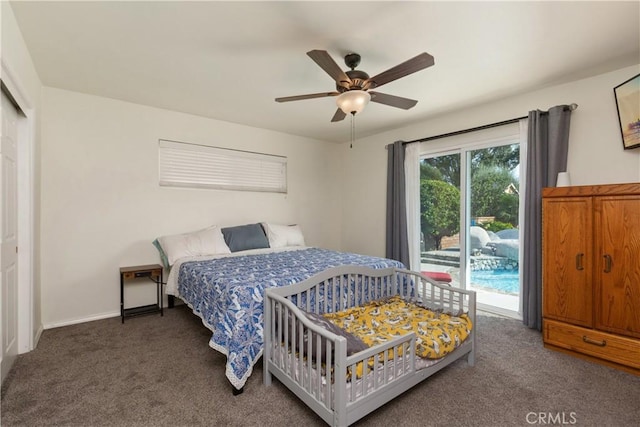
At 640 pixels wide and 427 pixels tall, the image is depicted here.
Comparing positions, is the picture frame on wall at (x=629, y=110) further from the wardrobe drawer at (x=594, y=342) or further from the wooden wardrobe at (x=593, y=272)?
the wardrobe drawer at (x=594, y=342)

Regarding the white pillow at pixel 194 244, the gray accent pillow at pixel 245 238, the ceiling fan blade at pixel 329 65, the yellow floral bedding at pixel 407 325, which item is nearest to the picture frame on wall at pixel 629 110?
the yellow floral bedding at pixel 407 325

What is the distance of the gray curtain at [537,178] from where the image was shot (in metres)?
2.88

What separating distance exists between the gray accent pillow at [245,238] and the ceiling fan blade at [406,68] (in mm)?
2413

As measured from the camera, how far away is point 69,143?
3146 mm

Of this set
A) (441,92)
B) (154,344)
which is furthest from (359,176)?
(154,344)

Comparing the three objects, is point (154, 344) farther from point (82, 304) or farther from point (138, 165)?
point (138, 165)

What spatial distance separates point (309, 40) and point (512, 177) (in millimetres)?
2723

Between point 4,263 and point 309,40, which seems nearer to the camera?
point 4,263

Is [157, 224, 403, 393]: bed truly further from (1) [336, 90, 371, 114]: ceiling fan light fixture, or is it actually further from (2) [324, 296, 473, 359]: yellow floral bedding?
(1) [336, 90, 371, 114]: ceiling fan light fixture

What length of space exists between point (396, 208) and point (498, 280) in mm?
1550

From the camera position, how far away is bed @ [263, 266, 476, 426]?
1.53m

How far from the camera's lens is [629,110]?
2.47 metres

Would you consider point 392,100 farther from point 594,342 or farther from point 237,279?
point 594,342

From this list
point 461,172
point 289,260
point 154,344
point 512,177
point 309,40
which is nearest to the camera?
point 309,40
